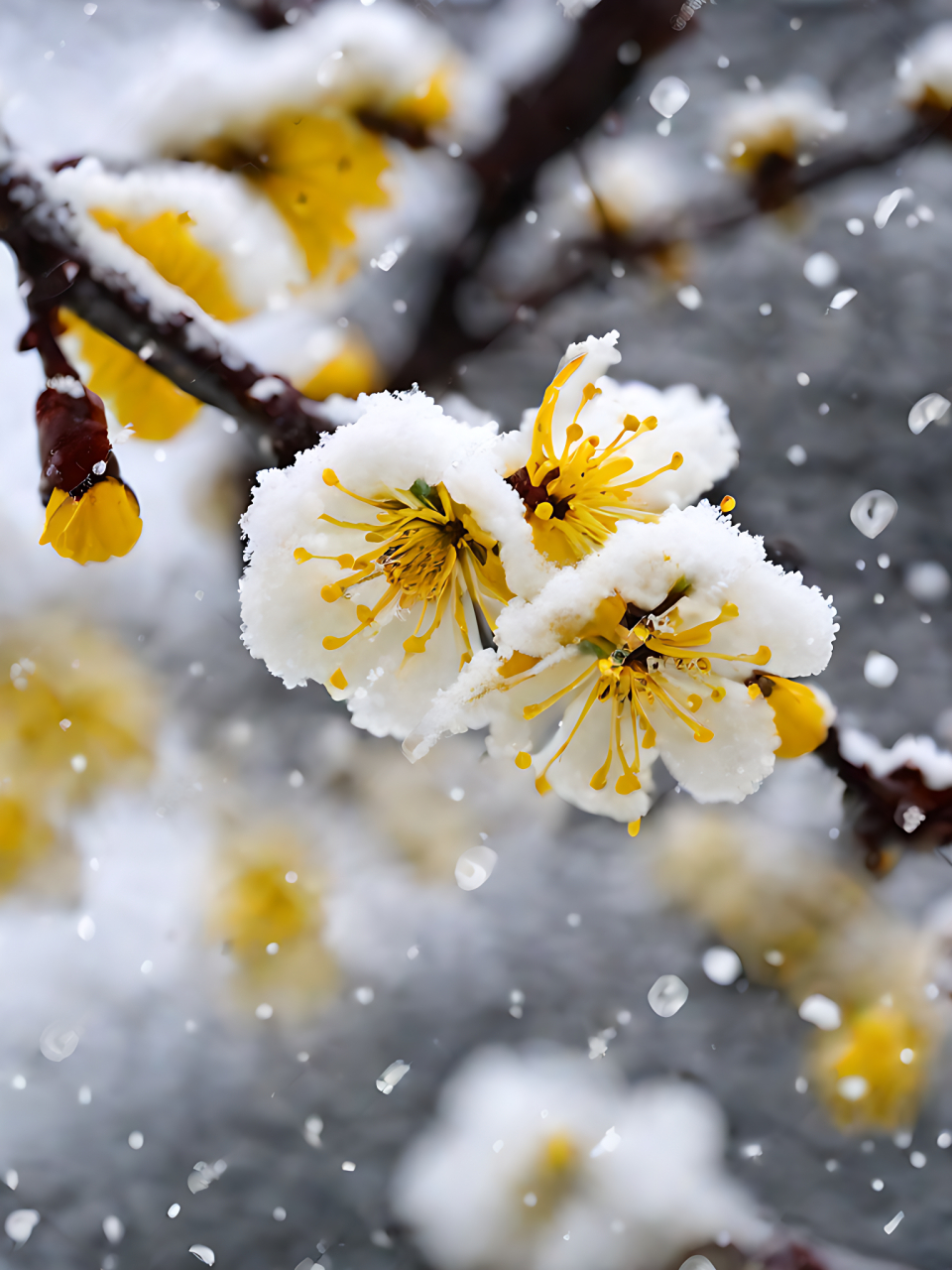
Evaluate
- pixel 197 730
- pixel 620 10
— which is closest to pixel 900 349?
pixel 620 10

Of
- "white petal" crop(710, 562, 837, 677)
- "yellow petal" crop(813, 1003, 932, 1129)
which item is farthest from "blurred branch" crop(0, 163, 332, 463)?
"yellow petal" crop(813, 1003, 932, 1129)

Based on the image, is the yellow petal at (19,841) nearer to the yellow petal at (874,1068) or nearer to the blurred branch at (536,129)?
the blurred branch at (536,129)

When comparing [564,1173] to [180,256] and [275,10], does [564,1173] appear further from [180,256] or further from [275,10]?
[275,10]

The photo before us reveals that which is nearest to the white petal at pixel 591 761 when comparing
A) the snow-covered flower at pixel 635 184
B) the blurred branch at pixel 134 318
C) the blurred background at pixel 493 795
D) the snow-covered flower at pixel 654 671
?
the snow-covered flower at pixel 654 671

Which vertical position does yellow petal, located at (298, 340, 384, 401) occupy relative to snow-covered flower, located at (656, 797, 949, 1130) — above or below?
above

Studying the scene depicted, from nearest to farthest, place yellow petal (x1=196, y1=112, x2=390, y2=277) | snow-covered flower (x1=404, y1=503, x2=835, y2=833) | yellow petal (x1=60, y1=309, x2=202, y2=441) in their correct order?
snow-covered flower (x1=404, y1=503, x2=835, y2=833) < yellow petal (x1=60, y1=309, x2=202, y2=441) < yellow petal (x1=196, y1=112, x2=390, y2=277)

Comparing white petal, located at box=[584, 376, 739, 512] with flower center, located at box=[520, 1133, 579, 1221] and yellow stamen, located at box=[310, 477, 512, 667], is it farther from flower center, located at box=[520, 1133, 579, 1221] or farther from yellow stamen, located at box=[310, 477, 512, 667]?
flower center, located at box=[520, 1133, 579, 1221]
